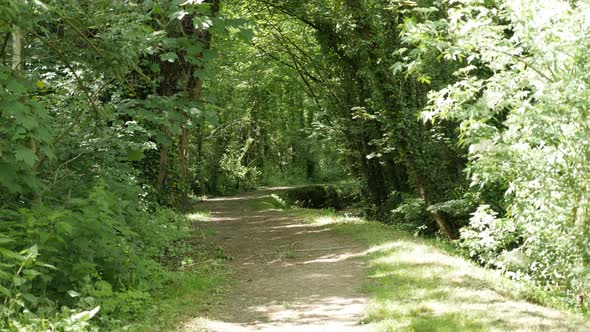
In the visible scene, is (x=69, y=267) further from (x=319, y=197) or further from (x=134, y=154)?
(x=319, y=197)

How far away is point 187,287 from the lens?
25.0ft

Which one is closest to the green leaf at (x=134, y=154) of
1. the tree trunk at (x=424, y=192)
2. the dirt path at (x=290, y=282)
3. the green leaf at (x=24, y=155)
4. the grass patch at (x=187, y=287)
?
the grass patch at (x=187, y=287)

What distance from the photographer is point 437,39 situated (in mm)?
7254

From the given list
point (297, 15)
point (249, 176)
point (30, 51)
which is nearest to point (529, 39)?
point (30, 51)

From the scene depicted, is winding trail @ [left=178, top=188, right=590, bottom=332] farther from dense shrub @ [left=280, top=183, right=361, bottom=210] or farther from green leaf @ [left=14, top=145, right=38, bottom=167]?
dense shrub @ [left=280, top=183, right=361, bottom=210]

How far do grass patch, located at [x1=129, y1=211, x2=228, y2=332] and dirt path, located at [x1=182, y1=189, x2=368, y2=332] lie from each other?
197 millimetres

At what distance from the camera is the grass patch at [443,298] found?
224 inches

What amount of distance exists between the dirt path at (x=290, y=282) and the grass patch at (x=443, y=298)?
1.08 ft

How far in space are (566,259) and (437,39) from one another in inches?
148

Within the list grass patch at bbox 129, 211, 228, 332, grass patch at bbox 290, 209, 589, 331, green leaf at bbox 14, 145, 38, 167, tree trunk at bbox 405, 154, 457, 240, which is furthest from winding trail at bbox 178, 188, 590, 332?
tree trunk at bbox 405, 154, 457, 240

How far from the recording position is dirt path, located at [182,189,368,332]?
635 cm

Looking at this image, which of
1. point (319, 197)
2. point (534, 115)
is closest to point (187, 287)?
point (534, 115)

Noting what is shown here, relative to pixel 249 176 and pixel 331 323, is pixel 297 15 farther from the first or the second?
pixel 249 176

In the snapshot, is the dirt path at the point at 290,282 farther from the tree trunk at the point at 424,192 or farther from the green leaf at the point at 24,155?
the tree trunk at the point at 424,192
